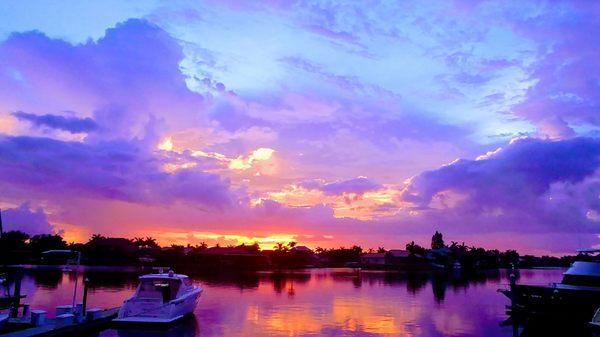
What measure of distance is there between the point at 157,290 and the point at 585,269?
27.2m

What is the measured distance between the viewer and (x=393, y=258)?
15438cm

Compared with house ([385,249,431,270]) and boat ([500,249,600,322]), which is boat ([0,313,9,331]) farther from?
house ([385,249,431,270])

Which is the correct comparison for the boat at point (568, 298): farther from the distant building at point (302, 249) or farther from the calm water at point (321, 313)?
the distant building at point (302, 249)

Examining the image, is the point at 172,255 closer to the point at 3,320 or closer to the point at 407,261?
the point at 407,261

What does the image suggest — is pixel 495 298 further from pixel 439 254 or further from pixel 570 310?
pixel 439 254

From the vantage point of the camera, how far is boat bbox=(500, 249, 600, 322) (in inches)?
1158

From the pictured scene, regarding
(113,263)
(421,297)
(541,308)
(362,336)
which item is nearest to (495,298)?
(421,297)

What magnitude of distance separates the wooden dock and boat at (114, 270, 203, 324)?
0.88 m

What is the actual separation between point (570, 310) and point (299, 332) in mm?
16518

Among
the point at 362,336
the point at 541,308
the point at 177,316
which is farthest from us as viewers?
the point at 541,308

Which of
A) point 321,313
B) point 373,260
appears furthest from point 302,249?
point 321,313

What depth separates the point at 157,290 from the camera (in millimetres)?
29516

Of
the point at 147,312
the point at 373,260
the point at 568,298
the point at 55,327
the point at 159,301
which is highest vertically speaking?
the point at 568,298

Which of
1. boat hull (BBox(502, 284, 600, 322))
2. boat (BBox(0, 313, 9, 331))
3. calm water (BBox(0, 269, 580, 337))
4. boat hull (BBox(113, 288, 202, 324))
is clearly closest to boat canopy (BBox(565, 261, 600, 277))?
boat hull (BBox(502, 284, 600, 322))
